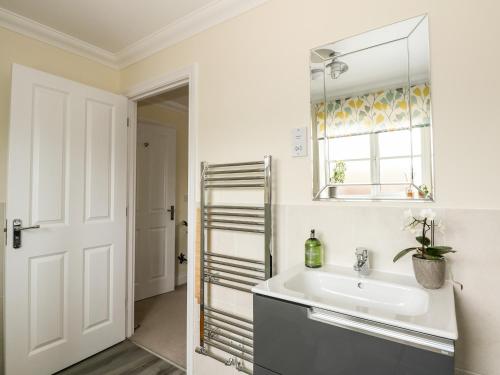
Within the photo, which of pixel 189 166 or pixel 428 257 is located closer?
pixel 428 257

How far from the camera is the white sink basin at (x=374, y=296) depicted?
81cm

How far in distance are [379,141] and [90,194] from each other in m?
2.08

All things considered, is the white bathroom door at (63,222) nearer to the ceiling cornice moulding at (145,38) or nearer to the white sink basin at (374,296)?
the ceiling cornice moulding at (145,38)

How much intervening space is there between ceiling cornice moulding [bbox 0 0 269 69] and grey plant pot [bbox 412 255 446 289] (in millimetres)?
1629

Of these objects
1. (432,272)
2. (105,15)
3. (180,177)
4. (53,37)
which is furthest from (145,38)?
(432,272)

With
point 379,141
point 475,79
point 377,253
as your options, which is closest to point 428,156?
point 379,141

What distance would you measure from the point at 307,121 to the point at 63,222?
1867 millimetres

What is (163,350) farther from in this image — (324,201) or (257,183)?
(324,201)

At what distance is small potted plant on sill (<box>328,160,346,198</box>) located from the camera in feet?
4.62

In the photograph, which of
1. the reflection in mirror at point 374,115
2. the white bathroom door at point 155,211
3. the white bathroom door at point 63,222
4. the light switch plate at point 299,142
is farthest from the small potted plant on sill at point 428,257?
the white bathroom door at point 155,211

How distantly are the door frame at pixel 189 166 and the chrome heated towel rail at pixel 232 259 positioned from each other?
0.42 feet

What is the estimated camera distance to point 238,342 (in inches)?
66.8

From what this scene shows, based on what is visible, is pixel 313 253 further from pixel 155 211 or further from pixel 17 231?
pixel 155 211

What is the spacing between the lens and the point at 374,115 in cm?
133
